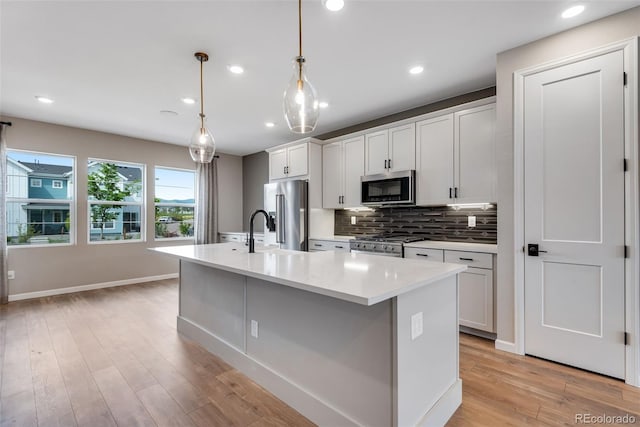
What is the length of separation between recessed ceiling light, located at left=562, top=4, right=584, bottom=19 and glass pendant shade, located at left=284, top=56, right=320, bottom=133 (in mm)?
1935

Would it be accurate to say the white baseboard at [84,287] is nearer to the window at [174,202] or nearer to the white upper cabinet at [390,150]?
the window at [174,202]

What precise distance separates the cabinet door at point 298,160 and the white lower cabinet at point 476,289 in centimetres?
251

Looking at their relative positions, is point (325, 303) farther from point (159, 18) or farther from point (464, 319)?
point (159, 18)

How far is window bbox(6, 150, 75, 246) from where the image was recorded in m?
4.37

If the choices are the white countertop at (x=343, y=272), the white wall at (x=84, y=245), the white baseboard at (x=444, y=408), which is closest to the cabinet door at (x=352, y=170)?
the white countertop at (x=343, y=272)

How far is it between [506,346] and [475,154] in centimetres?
188

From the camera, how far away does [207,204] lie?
20.1 feet

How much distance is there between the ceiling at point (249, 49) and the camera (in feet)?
6.95

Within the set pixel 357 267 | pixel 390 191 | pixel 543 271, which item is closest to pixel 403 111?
pixel 390 191

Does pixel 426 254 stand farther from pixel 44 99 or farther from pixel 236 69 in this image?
pixel 44 99

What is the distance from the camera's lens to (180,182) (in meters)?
6.09

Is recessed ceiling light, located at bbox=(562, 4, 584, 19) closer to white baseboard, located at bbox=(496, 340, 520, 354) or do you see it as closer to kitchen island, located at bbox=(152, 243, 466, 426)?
kitchen island, located at bbox=(152, 243, 466, 426)

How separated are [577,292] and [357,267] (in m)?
1.84

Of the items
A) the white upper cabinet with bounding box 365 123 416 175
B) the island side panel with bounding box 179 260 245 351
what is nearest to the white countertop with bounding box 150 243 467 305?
the island side panel with bounding box 179 260 245 351
